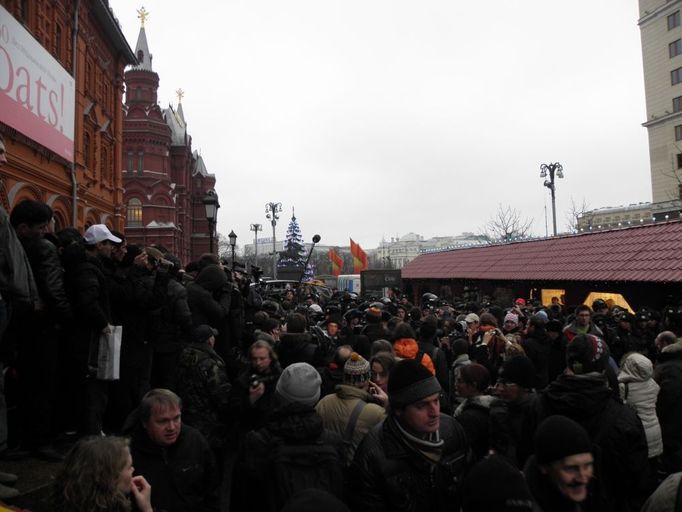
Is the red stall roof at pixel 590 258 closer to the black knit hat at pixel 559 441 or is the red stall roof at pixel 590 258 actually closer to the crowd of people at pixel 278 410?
the crowd of people at pixel 278 410

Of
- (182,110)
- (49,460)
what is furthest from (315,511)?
(182,110)

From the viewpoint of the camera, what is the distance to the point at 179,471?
2.98m

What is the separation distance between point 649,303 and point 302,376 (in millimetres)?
12788

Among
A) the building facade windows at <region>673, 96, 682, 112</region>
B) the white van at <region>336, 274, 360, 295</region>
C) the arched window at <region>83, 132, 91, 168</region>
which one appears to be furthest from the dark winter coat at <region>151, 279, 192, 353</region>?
the building facade windows at <region>673, 96, 682, 112</region>

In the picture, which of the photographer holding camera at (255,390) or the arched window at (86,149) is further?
the arched window at (86,149)

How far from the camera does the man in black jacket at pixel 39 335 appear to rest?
3.94 metres

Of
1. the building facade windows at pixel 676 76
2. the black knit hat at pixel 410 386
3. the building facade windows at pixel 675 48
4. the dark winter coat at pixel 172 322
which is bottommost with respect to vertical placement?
the black knit hat at pixel 410 386

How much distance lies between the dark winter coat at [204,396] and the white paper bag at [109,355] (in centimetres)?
63

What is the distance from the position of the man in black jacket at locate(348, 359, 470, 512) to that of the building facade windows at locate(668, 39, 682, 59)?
5402 centimetres

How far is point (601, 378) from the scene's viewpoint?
3293 millimetres

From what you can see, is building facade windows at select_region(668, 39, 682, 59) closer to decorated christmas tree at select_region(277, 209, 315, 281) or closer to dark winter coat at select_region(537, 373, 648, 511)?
decorated christmas tree at select_region(277, 209, 315, 281)

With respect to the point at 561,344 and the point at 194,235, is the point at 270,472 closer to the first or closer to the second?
the point at 561,344

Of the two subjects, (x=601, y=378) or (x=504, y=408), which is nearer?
(x=601, y=378)

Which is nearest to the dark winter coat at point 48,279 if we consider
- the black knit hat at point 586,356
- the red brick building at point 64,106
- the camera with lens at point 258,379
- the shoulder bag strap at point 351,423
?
the camera with lens at point 258,379
